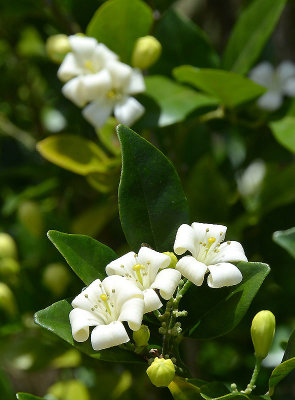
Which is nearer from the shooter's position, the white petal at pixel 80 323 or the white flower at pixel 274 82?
the white petal at pixel 80 323

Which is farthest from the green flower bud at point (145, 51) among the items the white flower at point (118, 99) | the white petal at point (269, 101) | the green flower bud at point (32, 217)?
the green flower bud at point (32, 217)

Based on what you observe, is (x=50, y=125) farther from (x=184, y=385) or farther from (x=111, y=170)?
(x=184, y=385)

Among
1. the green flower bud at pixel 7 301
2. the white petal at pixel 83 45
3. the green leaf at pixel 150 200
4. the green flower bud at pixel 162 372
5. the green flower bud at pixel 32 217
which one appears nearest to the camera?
the green flower bud at pixel 162 372

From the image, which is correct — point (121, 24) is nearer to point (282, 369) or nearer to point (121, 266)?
point (121, 266)

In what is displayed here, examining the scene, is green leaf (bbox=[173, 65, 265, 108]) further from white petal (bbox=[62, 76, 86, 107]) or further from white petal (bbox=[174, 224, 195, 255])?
white petal (bbox=[174, 224, 195, 255])

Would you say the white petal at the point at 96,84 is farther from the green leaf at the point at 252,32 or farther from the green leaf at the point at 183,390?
the green leaf at the point at 183,390

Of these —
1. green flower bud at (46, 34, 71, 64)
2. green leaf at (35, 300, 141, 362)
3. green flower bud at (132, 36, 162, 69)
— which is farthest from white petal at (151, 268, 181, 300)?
green flower bud at (46, 34, 71, 64)

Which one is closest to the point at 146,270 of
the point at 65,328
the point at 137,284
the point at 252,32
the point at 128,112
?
the point at 137,284
